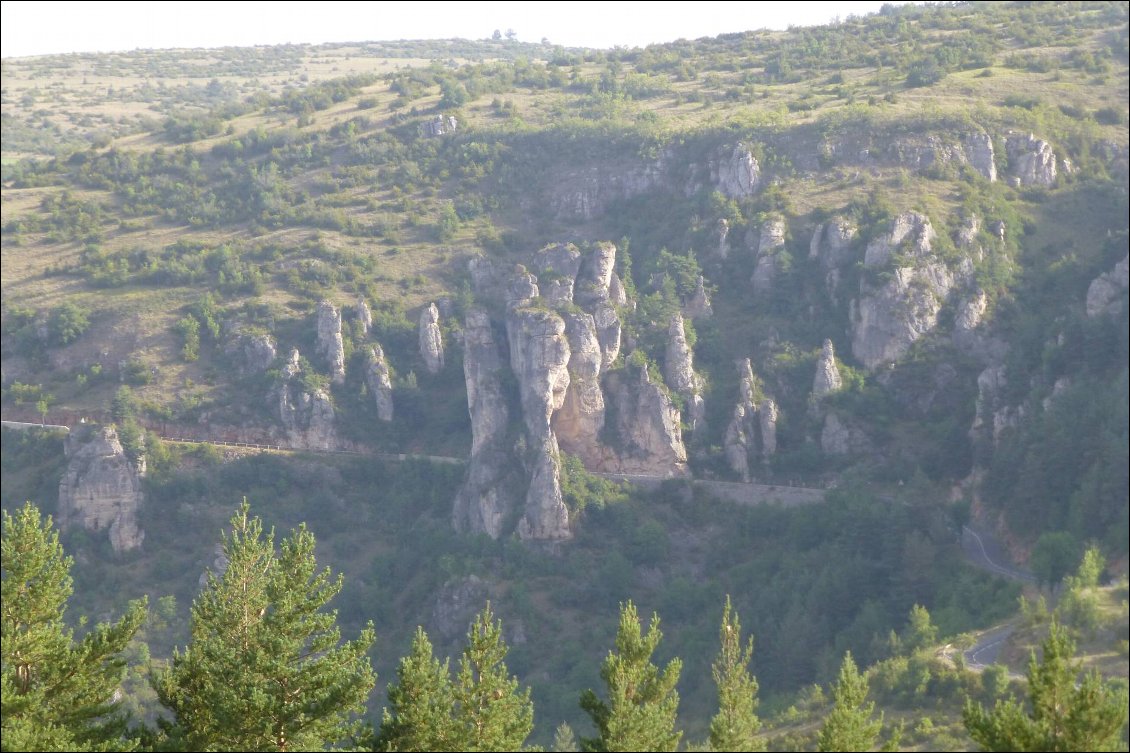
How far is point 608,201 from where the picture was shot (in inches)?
3452

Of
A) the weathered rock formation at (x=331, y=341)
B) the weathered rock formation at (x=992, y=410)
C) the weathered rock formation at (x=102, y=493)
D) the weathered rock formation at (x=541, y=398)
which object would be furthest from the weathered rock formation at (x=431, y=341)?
the weathered rock formation at (x=992, y=410)

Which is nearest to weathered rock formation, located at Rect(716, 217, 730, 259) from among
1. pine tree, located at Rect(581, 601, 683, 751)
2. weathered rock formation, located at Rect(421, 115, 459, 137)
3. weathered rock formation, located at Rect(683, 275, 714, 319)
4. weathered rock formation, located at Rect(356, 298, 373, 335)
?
weathered rock formation, located at Rect(683, 275, 714, 319)

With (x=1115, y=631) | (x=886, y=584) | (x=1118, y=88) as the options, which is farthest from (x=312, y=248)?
(x=1115, y=631)

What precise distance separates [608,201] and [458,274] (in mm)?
10637

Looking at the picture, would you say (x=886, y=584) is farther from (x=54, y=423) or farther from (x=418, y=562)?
(x=54, y=423)

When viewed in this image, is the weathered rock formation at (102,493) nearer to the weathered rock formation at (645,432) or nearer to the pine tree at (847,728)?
the weathered rock formation at (645,432)

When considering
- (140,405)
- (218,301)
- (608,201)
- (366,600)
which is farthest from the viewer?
(608,201)

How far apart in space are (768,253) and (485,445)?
61.6ft

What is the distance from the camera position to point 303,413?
7519 cm

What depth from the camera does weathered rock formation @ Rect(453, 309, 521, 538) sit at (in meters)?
68.6

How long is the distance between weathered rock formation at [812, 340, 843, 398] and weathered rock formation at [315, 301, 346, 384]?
2428 cm

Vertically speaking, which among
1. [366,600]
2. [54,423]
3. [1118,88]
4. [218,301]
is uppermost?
[1118,88]

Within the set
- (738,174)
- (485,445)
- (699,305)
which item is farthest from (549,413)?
(738,174)

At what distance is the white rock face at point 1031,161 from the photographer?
79.0 meters
